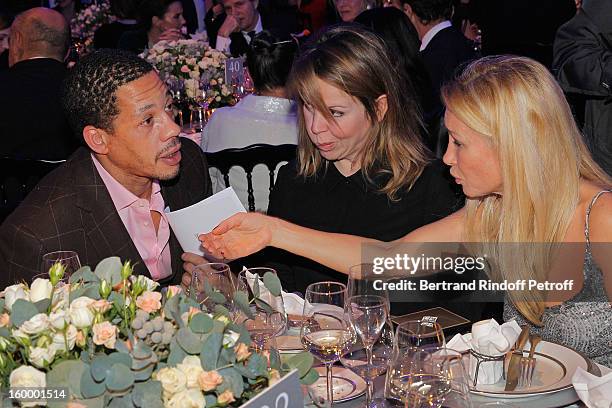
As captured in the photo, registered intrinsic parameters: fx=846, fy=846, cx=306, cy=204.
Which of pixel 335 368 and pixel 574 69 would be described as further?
pixel 574 69

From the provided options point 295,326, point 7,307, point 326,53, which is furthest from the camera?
point 326,53

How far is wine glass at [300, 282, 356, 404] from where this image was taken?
1.72 meters

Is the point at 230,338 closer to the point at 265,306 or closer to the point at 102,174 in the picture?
the point at 265,306

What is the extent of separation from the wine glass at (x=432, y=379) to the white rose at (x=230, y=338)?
0.35 metres

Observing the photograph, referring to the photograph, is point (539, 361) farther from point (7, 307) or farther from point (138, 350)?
point (7, 307)

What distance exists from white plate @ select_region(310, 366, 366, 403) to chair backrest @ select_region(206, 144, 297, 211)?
5.81 ft

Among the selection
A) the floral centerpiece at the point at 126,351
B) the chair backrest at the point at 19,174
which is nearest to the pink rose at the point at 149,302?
the floral centerpiece at the point at 126,351

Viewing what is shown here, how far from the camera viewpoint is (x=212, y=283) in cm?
181

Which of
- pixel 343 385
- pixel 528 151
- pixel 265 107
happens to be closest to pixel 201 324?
pixel 343 385

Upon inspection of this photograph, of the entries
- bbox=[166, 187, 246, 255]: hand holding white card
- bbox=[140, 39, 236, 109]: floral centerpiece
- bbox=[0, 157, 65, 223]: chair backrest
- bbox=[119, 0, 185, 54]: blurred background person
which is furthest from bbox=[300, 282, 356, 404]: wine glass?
bbox=[119, 0, 185, 54]: blurred background person

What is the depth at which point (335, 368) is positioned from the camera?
193 centimetres

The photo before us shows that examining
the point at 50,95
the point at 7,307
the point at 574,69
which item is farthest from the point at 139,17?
the point at 7,307

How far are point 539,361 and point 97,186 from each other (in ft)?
4.77

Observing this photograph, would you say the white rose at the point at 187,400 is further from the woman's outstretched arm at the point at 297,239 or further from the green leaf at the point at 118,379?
the woman's outstretched arm at the point at 297,239
